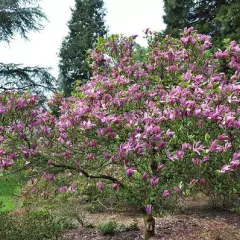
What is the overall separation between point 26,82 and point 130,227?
13.1m

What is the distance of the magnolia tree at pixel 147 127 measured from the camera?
3.48 metres

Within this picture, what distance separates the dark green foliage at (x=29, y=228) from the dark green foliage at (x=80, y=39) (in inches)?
675

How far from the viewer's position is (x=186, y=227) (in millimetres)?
7543

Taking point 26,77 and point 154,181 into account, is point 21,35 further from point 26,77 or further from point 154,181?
point 154,181

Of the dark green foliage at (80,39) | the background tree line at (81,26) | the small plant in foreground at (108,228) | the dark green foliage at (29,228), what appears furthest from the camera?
the dark green foliage at (80,39)

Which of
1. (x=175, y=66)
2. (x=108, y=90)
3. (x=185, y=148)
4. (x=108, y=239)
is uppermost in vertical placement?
(x=175, y=66)

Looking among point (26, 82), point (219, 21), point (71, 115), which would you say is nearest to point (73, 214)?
point (71, 115)

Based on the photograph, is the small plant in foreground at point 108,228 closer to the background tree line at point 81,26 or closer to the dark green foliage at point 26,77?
the background tree line at point 81,26

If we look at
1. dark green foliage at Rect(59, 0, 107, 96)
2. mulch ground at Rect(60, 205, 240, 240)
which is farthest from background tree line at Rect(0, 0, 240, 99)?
mulch ground at Rect(60, 205, 240, 240)

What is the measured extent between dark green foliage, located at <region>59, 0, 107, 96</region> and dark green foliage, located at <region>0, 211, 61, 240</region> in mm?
17157

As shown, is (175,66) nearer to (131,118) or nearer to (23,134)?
(131,118)

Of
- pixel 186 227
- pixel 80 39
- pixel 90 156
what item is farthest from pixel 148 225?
pixel 80 39

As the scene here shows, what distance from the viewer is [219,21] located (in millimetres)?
13969

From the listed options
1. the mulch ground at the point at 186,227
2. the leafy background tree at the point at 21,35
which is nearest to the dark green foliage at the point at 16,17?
the leafy background tree at the point at 21,35
